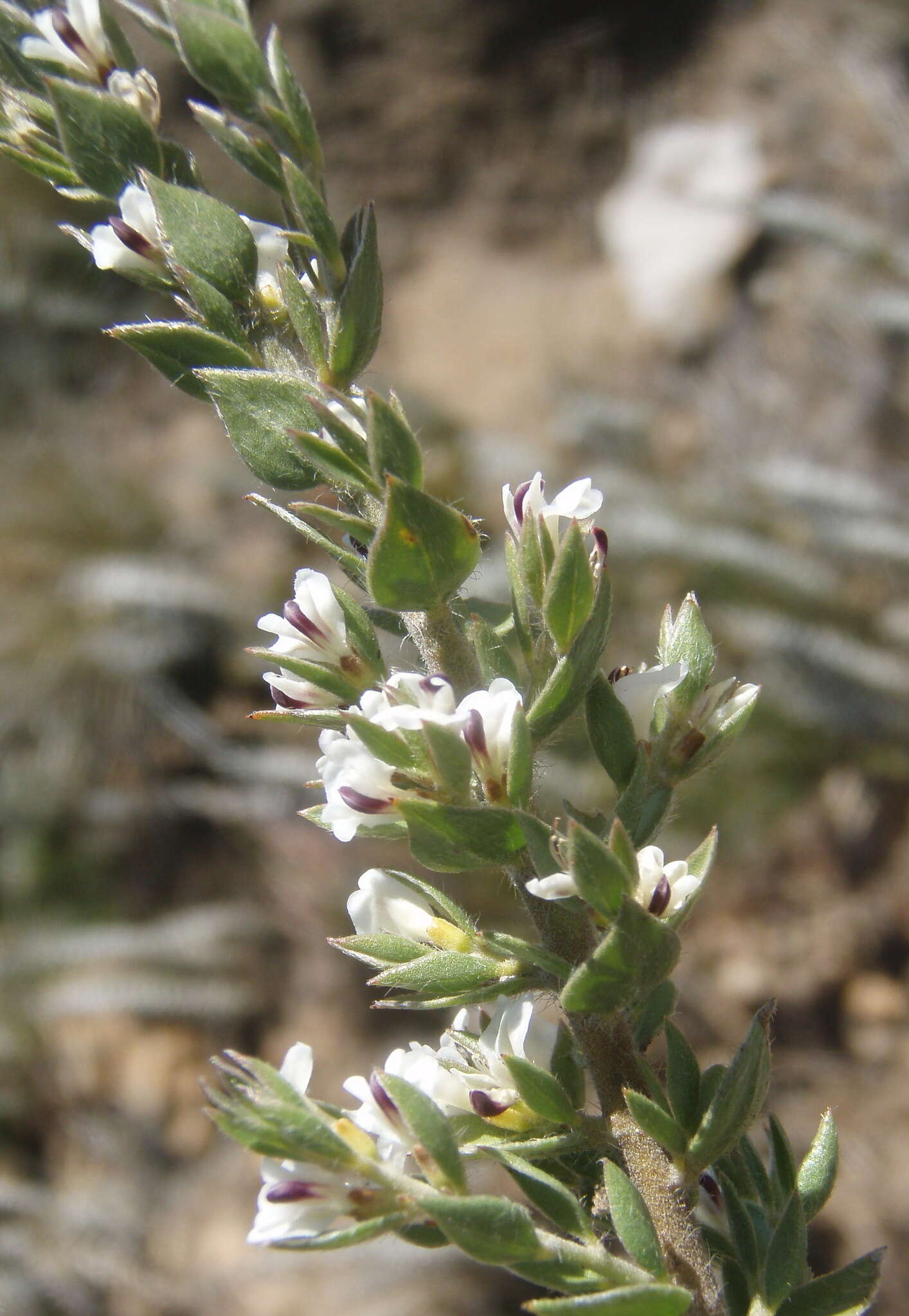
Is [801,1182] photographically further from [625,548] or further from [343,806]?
[625,548]

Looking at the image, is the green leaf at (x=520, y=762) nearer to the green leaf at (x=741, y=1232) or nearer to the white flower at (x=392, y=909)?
the white flower at (x=392, y=909)

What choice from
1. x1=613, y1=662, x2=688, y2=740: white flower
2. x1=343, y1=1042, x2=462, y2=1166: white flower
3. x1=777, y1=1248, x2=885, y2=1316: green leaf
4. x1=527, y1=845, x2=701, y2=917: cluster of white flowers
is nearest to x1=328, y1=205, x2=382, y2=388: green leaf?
x1=613, y1=662, x2=688, y2=740: white flower

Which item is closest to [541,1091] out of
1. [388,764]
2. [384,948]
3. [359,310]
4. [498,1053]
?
[498,1053]

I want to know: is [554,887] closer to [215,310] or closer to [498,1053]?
[498,1053]

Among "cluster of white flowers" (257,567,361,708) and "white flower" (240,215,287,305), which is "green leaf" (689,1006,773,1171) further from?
"white flower" (240,215,287,305)

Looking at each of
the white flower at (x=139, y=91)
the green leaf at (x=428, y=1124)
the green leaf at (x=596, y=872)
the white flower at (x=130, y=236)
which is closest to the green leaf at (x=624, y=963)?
the green leaf at (x=596, y=872)

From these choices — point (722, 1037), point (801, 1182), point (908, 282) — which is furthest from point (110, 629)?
point (801, 1182)
